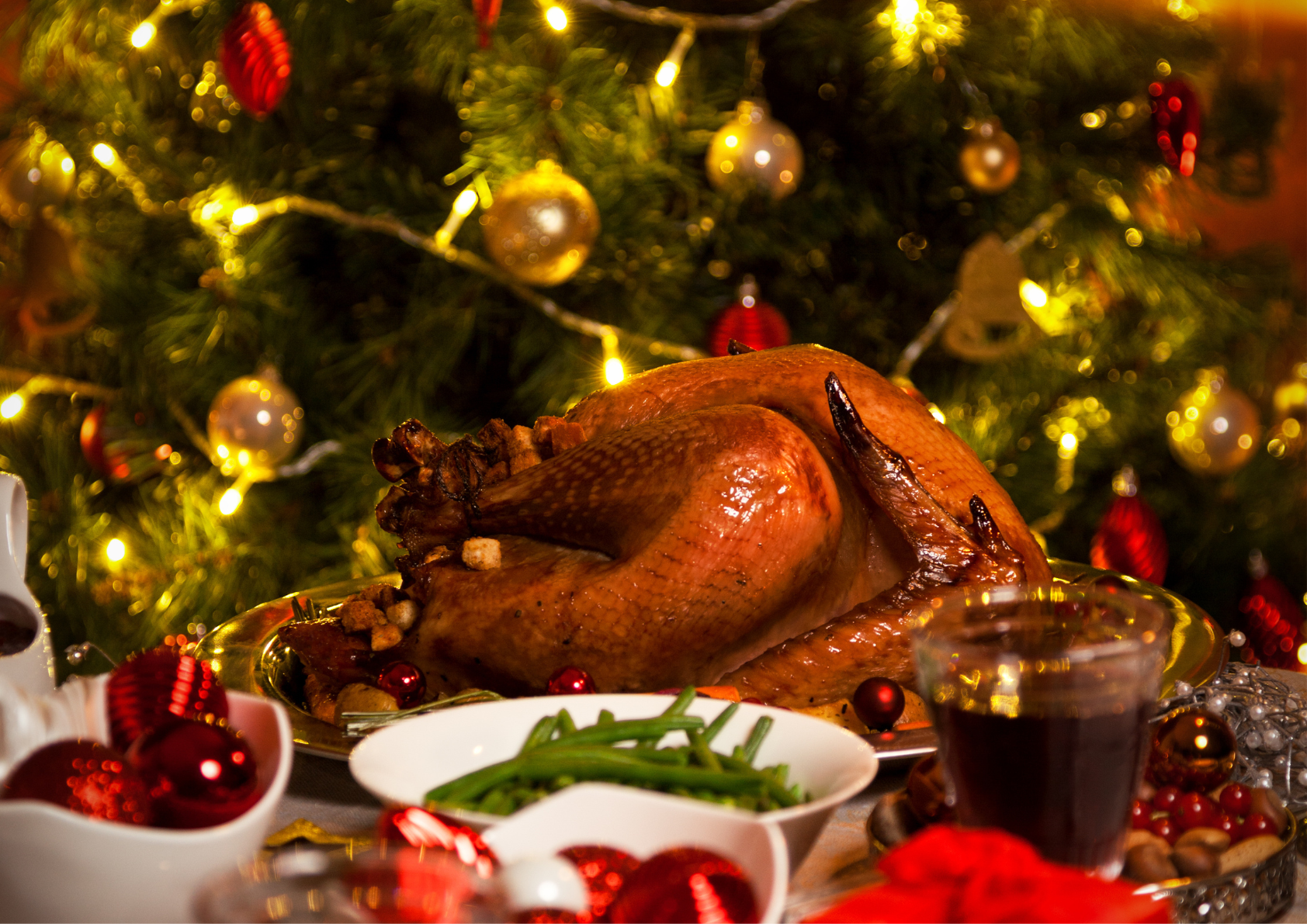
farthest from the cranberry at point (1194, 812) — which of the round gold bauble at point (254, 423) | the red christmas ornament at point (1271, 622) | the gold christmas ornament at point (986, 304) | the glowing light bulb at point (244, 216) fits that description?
the red christmas ornament at point (1271, 622)

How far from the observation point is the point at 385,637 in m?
1.17

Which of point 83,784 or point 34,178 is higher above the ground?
point 83,784

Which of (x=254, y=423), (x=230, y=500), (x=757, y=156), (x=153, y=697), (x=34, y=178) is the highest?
(x=153, y=697)

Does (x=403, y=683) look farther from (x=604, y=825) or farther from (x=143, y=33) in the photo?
(x=143, y=33)

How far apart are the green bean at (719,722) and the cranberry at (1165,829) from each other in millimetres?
265

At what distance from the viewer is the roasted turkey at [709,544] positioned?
1.13 meters

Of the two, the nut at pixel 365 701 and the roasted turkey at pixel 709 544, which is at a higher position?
the roasted turkey at pixel 709 544

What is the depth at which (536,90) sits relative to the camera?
2.14 meters

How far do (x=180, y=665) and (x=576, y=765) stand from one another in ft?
0.82

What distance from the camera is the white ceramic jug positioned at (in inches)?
32.1

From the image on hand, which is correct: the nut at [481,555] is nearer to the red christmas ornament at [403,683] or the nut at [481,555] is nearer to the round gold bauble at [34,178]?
the red christmas ornament at [403,683]

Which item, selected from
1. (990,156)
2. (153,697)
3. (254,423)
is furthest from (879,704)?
(990,156)

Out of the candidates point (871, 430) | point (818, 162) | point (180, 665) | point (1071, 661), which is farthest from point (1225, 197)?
point (180, 665)

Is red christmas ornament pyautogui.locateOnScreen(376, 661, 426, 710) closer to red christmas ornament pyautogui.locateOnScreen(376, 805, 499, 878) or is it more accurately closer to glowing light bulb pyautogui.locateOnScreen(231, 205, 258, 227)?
red christmas ornament pyautogui.locateOnScreen(376, 805, 499, 878)
